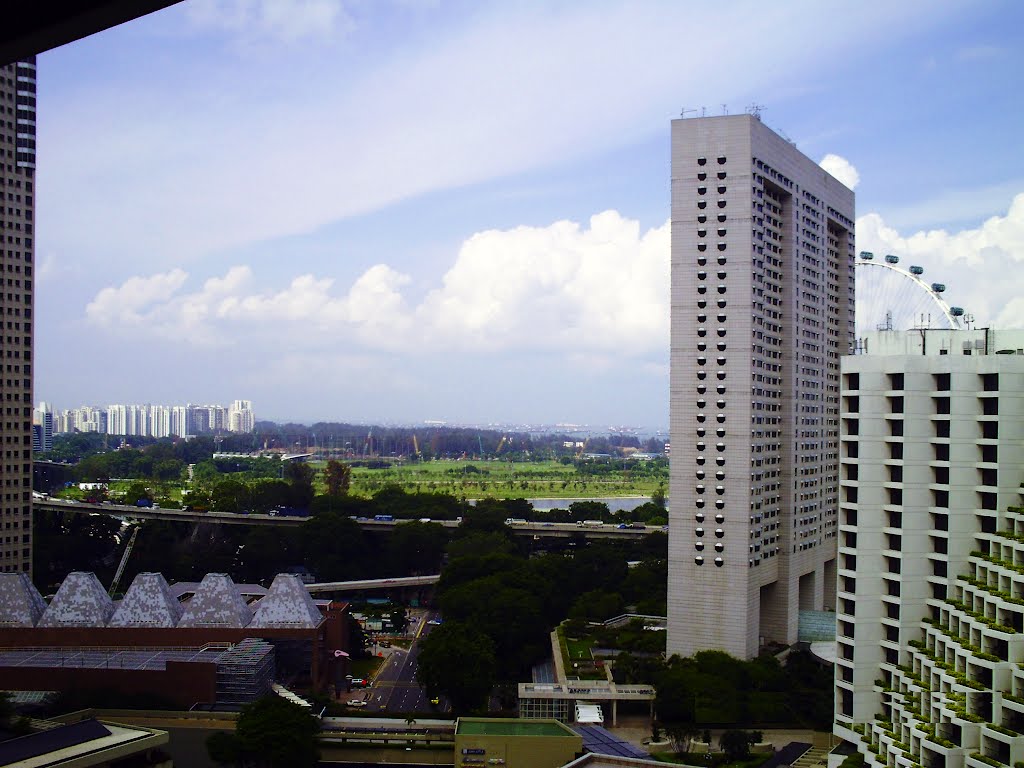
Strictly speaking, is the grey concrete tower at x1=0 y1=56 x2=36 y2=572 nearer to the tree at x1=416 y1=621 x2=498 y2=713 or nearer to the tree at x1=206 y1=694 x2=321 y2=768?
the tree at x1=206 y1=694 x2=321 y2=768

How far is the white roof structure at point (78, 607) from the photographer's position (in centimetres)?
1944

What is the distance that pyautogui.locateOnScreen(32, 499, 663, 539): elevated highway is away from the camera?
36.4 m

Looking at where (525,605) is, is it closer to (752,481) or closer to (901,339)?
(752,481)

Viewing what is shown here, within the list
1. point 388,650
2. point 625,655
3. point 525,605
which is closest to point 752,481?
point 625,655

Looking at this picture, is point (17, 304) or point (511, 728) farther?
point (17, 304)

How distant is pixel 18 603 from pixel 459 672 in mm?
9646

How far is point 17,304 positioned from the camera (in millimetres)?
23500

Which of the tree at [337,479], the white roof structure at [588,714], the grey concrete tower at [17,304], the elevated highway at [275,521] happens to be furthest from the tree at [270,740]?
the tree at [337,479]

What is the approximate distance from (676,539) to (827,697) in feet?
14.0

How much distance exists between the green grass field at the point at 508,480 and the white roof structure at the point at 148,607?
3469 centimetres

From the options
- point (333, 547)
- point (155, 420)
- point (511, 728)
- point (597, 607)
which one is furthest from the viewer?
point (155, 420)

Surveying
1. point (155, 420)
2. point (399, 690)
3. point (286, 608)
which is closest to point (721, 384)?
point (399, 690)

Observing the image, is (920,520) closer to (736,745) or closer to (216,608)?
(736,745)

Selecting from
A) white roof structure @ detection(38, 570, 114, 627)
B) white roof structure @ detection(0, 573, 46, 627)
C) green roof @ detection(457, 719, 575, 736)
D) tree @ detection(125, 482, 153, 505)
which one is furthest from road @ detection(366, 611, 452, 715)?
tree @ detection(125, 482, 153, 505)
